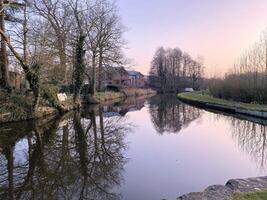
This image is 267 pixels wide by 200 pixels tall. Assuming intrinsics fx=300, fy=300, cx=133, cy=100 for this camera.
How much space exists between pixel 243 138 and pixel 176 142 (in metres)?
3.21

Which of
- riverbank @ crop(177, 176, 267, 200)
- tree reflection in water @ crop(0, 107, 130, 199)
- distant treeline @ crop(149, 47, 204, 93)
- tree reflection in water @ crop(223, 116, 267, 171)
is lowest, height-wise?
tree reflection in water @ crop(223, 116, 267, 171)

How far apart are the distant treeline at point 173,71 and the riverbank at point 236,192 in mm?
69859

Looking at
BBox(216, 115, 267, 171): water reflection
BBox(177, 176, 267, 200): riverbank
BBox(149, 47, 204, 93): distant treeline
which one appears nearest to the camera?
BBox(177, 176, 267, 200): riverbank

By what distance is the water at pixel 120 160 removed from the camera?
6652 millimetres

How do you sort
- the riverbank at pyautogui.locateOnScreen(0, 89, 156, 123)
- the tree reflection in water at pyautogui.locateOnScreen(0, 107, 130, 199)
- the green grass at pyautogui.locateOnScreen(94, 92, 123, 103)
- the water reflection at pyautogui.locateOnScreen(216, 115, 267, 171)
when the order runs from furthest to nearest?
the green grass at pyautogui.locateOnScreen(94, 92, 123, 103) → the riverbank at pyautogui.locateOnScreen(0, 89, 156, 123) → the water reflection at pyautogui.locateOnScreen(216, 115, 267, 171) → the tree reflection in water at pyautogui.locateOnScreen(0, 107, 130, 199)

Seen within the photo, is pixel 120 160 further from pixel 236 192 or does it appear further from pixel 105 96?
pixel 105 96

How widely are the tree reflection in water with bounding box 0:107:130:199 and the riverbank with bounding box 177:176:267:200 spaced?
1.82 metres

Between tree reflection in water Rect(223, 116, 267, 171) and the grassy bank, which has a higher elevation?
the grassy bank

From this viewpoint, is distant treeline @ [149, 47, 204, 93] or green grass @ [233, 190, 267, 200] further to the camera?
distant treeline @ [149, 47, 204, 93]

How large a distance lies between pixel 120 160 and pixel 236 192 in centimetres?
450

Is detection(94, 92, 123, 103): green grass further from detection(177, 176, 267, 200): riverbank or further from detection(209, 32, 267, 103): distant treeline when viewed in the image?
detection(177, 176, 267, 200): riverbank

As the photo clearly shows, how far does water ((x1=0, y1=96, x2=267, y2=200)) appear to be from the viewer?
6652 mm

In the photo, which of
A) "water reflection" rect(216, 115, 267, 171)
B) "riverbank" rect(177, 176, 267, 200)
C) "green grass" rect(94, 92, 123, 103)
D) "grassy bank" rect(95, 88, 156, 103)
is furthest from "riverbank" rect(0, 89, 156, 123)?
"grassy bank" rect(95, 88, 156, 103)

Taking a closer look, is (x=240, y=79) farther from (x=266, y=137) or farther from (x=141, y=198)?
(x=141, y=198)
